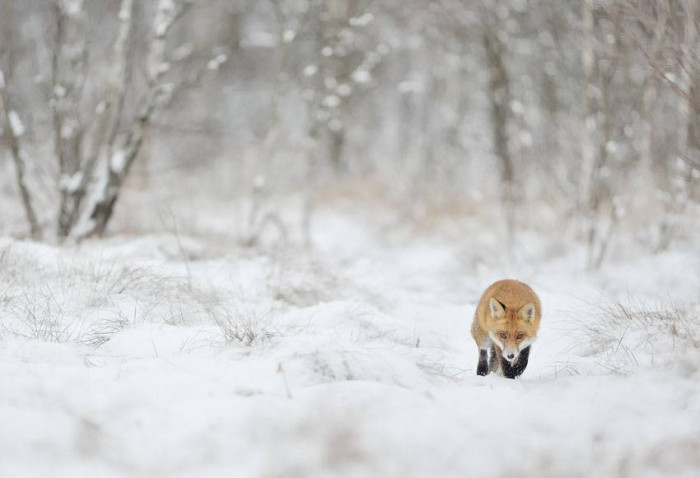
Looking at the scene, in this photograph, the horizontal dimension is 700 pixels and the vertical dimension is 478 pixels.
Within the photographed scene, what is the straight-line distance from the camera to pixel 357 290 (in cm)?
645

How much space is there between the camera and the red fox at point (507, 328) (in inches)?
172

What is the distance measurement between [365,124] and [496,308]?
17.5 m

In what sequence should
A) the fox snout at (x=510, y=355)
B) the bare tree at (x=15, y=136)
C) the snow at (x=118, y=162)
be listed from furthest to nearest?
the snow at (x=118, y=162)
the bare tree at (x=15, y=136)
the fox snout at (x=510, y=355)

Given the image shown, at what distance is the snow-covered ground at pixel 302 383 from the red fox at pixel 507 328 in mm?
146

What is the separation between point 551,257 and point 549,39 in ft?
17.2

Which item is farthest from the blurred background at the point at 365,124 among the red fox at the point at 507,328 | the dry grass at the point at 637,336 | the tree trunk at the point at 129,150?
the red fox at the point at 507,328

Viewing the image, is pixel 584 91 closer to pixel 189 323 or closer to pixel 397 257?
pixel 397 257

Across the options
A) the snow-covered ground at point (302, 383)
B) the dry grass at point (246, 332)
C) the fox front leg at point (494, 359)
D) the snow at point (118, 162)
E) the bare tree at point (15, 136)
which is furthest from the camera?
the snow at point (118, 162)

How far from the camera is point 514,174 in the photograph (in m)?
12.1

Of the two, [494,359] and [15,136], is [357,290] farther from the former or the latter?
[15,136]

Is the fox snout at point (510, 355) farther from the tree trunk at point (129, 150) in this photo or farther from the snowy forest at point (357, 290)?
the tree trunk at point (129, 150)

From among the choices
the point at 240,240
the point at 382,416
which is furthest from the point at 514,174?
the point at 382,416

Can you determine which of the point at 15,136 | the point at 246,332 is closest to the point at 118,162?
the point at 15,136

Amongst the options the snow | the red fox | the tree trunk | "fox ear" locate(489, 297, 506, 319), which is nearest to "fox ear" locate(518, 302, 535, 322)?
the red fox
